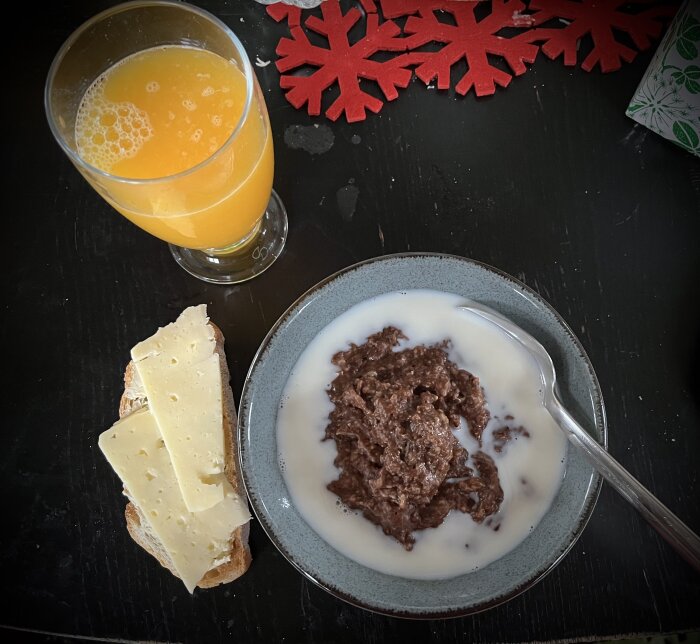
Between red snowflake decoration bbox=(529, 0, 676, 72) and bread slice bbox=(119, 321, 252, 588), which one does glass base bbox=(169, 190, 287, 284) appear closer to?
bread slice bbox=(119, 321, 252, 588)

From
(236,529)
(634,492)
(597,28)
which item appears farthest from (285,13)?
(634,492)

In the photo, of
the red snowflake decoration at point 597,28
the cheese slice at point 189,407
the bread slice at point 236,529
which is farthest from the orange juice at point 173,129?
the red snowflake decoration at point 597,28

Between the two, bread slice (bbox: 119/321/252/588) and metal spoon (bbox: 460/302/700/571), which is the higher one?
metal spoon (bbox: 460/302/700/571)

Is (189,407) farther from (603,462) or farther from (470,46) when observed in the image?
(470,46)

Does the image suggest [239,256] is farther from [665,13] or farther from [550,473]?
[665,13]

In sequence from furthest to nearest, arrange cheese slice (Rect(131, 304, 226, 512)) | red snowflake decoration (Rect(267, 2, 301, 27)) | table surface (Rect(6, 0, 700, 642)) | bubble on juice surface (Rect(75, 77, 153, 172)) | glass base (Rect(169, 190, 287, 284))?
red snowflake decoration (Rect(267, 2, 301, 27)) < glass base (Rect(169, 190, 287, 284)) < table surface (Rect(6, 0, 700, 642)) < cheese slice (Rect(131, 304, 226, 512)) < bubble on juice surface (Rect(75, 77, 153, 172))

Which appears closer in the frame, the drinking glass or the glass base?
the drinking glass

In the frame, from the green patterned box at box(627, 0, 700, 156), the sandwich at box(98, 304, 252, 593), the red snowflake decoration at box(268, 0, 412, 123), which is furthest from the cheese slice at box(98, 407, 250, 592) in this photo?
the green patterned box at box(627, 0, 700, 156)
